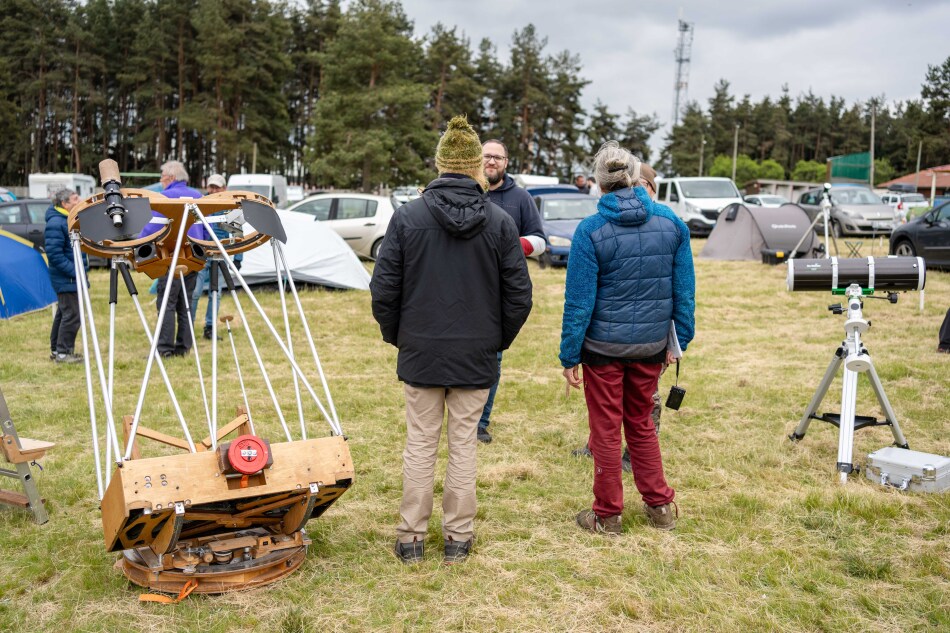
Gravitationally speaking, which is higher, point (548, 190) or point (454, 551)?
point (548, 190)

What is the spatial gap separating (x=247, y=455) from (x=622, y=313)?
174cm

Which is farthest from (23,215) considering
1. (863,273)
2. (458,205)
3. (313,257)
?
(863,273)

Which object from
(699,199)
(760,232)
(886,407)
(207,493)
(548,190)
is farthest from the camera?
(699,199)

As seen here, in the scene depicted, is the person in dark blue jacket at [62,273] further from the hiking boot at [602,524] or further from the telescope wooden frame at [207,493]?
the hiking boot at [602,524]

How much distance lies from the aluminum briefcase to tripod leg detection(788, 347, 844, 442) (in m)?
0.46

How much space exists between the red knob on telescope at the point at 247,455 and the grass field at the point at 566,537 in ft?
1.92

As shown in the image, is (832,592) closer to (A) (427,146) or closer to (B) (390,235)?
(B) (390,235)

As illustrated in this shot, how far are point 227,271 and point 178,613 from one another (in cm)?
138

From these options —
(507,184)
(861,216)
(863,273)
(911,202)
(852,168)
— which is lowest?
(863,273)

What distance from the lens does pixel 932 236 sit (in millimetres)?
13375

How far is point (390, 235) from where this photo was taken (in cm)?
339

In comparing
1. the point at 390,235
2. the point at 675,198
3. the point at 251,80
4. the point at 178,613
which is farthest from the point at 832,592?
the point at 251,80

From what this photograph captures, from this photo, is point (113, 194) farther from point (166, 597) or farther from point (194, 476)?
point (166, 597)

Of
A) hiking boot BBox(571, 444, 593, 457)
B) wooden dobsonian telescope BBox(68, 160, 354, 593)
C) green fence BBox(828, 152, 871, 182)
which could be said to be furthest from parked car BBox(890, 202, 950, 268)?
green fence BBox(828, 152, 871, 182)
